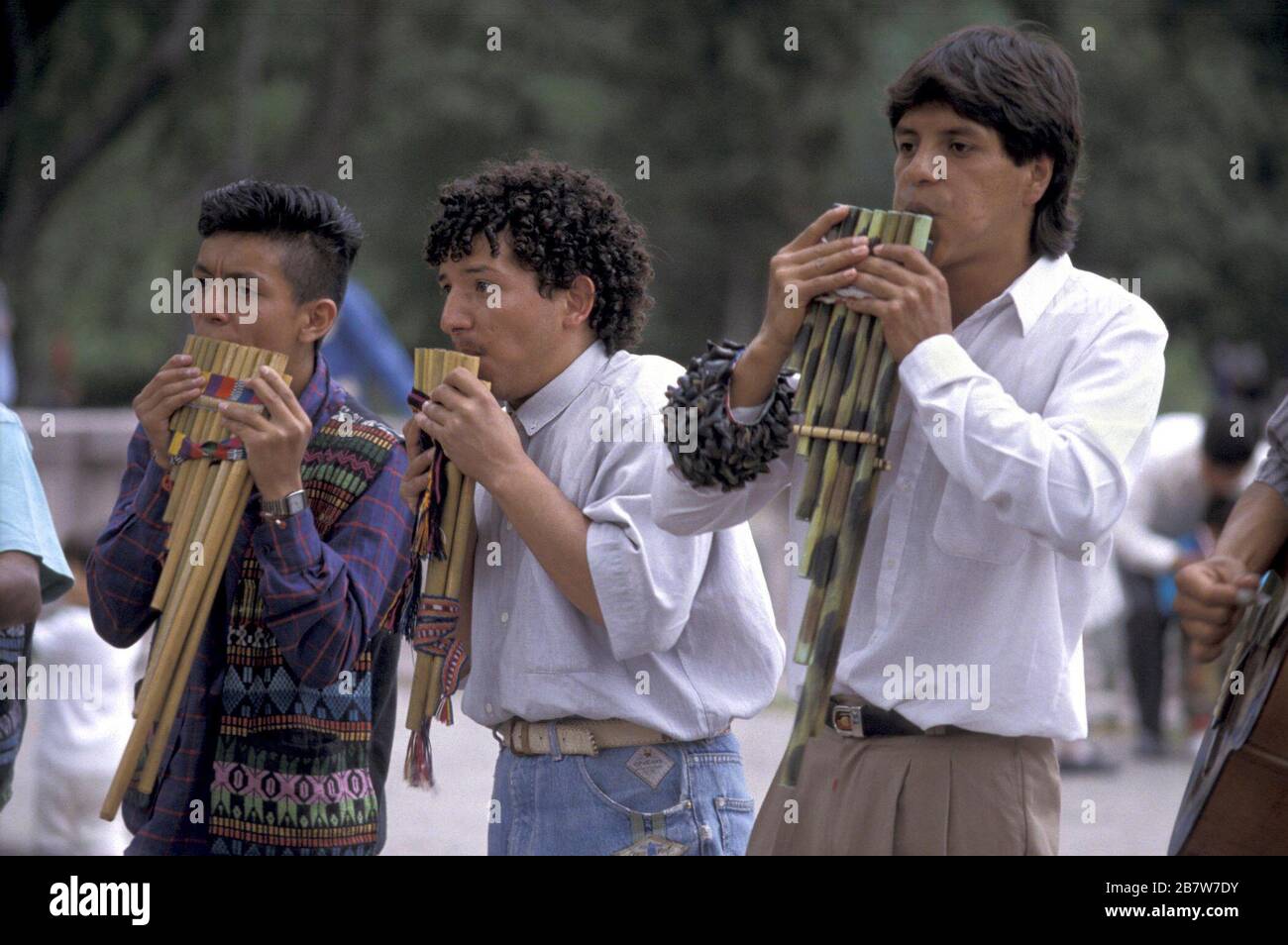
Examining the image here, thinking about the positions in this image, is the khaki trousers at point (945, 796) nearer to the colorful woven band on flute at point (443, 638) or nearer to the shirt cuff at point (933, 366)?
the shirt cuff at point (933, 366)

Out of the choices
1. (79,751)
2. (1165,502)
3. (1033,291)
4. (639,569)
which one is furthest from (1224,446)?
(639,569)

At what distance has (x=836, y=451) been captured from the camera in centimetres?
278

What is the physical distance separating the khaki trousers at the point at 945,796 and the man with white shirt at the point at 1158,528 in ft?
19.1

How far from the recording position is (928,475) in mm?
2881

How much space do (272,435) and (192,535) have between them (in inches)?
10.6

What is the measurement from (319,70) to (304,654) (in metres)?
17.3

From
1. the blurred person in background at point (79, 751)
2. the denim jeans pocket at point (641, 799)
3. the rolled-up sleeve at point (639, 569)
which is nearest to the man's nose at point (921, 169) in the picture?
the rolled-up sleeve at point (639, 569)

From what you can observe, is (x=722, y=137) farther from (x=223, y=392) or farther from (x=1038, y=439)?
(x=1038, y=439)

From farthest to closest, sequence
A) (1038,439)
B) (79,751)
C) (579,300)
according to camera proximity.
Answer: (79,751)
(579,300)
(1038,439)

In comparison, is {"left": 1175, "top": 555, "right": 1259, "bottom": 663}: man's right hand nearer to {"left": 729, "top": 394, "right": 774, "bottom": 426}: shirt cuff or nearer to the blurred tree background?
{"left": 729, "top": 394, "right": 774, "bottom": 426}: shirt cuff

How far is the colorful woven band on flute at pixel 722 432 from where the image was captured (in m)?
2.81

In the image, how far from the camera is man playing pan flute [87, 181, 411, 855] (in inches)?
126

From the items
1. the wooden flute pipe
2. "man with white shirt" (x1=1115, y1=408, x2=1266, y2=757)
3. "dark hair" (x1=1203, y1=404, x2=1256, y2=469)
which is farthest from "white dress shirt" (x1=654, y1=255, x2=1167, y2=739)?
"man with white shirt" (x1=1115, y1=408, x2=1266, y2=757)

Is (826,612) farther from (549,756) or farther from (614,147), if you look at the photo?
(614,147)
